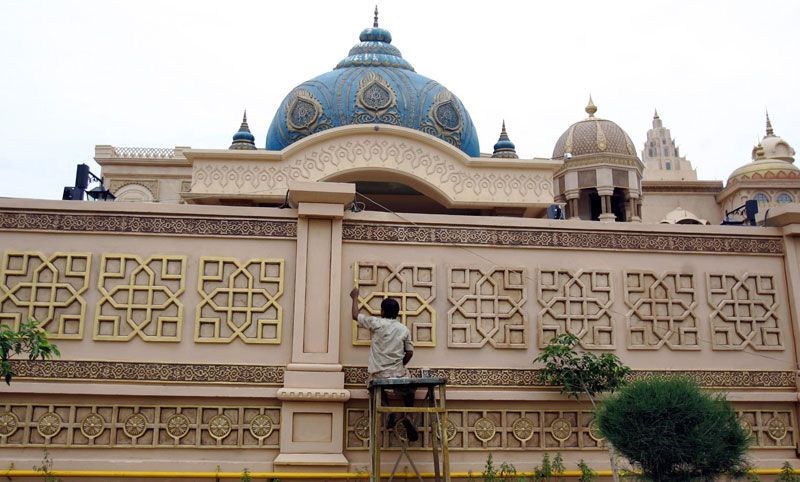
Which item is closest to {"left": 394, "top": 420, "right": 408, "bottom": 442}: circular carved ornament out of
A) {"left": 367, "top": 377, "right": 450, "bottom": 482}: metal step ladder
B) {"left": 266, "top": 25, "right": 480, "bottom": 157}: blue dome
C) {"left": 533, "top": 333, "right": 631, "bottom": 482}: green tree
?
{"left": 367, "top": 377, "right": 450, "bottom": 482}: metal step ladder

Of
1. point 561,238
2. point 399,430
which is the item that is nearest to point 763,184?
point 561,238

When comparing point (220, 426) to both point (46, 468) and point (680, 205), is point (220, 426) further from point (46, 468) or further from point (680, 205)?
point (680, 205)

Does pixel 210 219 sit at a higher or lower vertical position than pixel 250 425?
higher

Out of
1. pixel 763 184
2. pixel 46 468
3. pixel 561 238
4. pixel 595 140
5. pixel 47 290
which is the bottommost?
pixel 46 468

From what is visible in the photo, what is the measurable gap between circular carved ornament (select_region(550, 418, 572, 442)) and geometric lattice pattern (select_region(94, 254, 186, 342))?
376cm

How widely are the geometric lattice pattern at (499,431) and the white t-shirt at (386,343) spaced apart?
61cm

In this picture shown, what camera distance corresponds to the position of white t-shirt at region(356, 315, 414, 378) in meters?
6.83

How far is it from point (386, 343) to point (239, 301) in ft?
5.12

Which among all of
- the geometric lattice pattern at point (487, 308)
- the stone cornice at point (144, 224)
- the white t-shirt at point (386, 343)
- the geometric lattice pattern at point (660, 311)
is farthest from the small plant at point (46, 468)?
the geometric lattice pattern at point (660, 311)

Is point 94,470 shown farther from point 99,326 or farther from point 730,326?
point 730,326

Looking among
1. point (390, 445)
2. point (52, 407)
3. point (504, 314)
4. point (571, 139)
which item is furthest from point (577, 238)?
point (571, 139)

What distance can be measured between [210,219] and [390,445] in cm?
282

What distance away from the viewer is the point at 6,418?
272 inches

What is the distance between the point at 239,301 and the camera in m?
7.35
